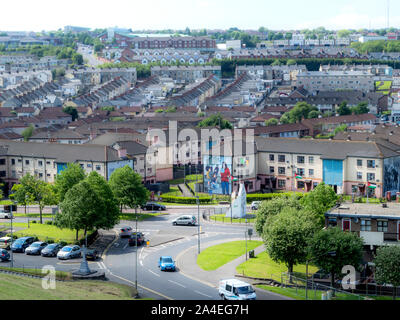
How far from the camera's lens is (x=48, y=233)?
49.9 metres

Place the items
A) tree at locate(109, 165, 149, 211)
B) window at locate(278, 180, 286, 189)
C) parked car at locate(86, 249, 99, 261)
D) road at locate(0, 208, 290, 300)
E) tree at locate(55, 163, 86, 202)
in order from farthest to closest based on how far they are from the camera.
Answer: window at locate(278, 180, 286, 189) < tree at locate(109, 165, 149, 211) < tree at locate(55, 163, 86, 202) < parked car at locate(86, 249, 99, 261) < road at locate(0, 208, 290, 300)

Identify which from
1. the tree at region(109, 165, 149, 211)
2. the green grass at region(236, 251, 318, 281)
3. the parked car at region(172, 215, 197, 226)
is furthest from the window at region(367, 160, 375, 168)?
the green grass at region(236, 251, 318, 281)

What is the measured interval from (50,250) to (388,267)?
20.4m

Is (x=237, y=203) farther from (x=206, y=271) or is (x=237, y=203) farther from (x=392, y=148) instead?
(x=392, y=148)

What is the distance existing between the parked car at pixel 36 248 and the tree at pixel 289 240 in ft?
47.8

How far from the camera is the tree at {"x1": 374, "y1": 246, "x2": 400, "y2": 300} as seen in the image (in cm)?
3494

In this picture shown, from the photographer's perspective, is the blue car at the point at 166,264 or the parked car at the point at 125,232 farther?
the parked car at the point at 125,232

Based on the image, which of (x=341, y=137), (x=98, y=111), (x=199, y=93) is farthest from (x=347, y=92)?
(x=341, y=137)

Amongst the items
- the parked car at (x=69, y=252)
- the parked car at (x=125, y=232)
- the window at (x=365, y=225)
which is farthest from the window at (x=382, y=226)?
the parked car at (x=69, y=252)

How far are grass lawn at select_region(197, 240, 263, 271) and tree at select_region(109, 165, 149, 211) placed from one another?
1248 cm

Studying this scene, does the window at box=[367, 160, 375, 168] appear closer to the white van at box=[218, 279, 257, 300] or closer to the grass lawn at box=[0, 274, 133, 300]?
the white van at box=[218, 279, 257, 300]

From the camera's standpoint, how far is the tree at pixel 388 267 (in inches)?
1375

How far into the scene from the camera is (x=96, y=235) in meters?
49.5

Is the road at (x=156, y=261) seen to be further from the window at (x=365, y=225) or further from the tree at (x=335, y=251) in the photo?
the window at (x=365, y=225)
